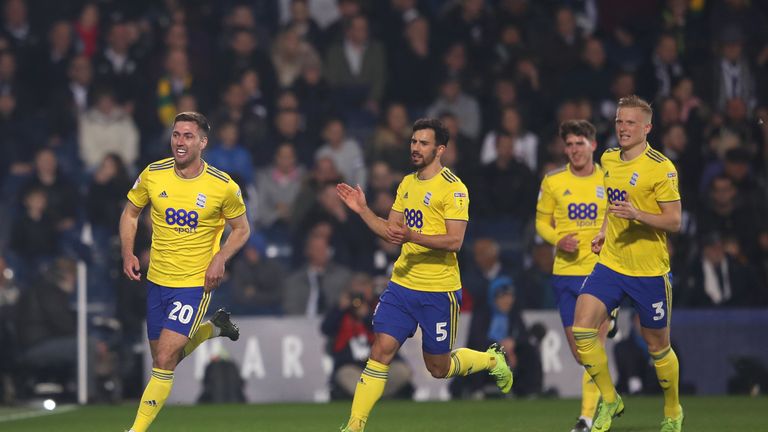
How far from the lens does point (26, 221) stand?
17.1 metres

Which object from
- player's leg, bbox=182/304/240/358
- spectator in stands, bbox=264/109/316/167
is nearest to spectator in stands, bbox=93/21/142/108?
spectator in stands, bbox=264/109/316/167

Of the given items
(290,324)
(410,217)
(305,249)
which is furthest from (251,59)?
(410,217)

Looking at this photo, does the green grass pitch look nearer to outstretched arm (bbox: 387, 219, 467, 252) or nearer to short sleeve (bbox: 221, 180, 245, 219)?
outstretched arm (bbox: 387, 219, 467, 252)

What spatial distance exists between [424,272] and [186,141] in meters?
2.00

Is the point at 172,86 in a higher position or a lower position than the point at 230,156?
higher

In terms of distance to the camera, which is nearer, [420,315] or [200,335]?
[420,315]

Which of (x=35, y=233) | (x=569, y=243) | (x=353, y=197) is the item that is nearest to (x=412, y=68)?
(x=35, y=233)

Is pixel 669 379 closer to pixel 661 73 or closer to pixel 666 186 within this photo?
pixel 666 186

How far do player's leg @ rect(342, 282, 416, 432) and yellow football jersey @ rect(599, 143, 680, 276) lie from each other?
1.60 metres

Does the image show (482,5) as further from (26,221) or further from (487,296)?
(26,221)

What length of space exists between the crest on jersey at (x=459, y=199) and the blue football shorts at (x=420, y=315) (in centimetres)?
69

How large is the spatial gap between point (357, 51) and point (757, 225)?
600 centimetres

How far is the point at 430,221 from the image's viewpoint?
10172mm

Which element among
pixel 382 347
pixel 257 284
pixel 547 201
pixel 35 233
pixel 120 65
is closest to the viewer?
pixel 382 347
